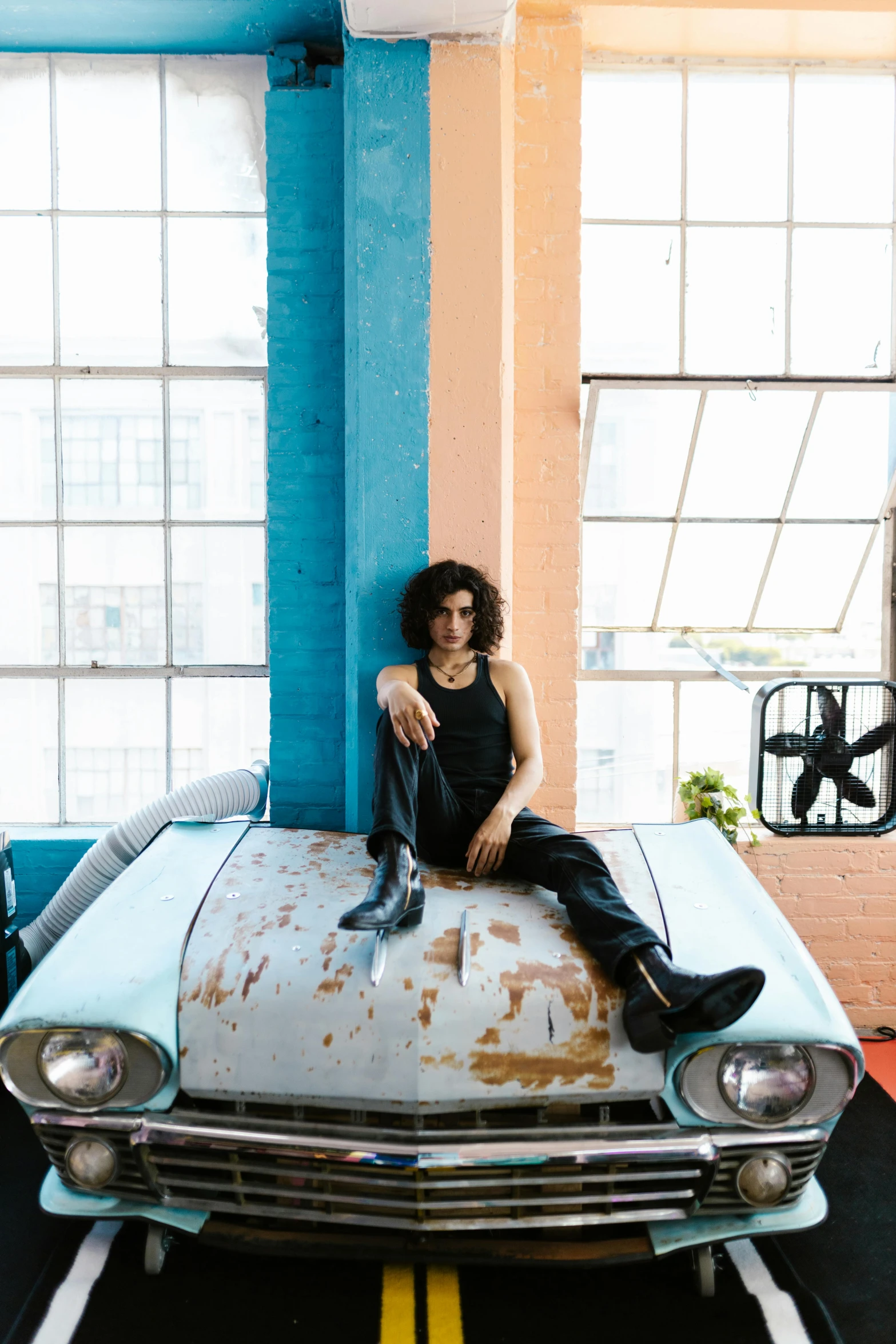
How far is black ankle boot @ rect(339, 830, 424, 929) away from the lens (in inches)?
67.9

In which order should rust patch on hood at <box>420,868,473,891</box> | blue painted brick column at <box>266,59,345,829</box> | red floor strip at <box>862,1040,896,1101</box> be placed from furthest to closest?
1. blue painted brick column at <box>266,59,345,829</box>
2. red floor strip at <box>862,1040,896,1101</box>
3. rust patch on hood at <box>420,868,473,891</box>

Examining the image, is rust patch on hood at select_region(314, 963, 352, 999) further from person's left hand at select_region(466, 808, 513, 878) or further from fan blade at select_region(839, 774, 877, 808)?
fan blade at select_region(839, 774, 877, 808)

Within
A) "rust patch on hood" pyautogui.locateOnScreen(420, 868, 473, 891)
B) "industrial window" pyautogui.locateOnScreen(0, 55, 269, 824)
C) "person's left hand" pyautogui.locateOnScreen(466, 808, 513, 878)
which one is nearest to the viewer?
"rust patch on hood" pyautogui.locateOnScreen(420, 868, 473, 891)

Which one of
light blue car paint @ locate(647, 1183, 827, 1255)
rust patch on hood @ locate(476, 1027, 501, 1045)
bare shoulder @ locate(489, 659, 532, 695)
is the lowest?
light blue car paint @ locate(647, 1183, 827, 1255)

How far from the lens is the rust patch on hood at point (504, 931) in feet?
5.82

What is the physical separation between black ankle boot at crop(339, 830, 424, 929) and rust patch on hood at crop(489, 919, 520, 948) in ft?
0.53

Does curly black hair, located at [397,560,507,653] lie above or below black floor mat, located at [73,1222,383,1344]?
above

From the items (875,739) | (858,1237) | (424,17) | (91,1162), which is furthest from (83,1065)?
(424,17)

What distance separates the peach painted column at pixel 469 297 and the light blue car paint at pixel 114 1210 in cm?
184

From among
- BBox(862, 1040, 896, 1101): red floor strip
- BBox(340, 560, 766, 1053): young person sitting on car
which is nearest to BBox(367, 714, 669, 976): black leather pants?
BBox(340, 560, 766, 1053): young person sitting on car

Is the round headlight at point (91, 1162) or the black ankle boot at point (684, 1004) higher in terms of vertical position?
the black ankle boot at point (684, 1004)

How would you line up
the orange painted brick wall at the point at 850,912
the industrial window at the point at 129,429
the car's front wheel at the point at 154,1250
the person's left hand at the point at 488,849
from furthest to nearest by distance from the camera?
the industrial window at the point at 129,429, the orange painted brick wall at the point at 850,912, the person's left hand at the point at 488,849, the car's front wheel at the point at 154,1250

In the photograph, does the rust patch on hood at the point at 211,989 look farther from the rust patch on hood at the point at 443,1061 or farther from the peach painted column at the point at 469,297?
the peach painted column at the point at 469,297

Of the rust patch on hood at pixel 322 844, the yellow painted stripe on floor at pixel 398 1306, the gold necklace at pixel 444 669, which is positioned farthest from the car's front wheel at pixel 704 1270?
the gold necklace at pixel 444 669
